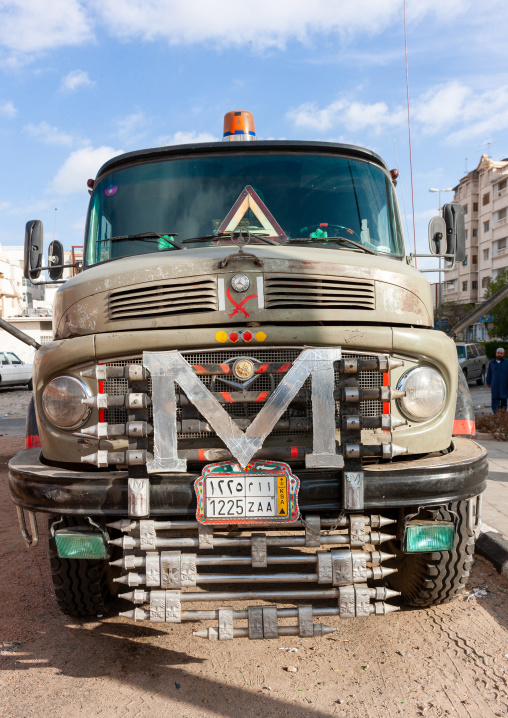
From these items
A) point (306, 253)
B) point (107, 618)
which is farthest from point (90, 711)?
point (306, 253)

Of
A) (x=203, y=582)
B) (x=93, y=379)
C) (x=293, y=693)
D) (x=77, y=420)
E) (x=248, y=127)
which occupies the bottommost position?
(x=293, y=693)

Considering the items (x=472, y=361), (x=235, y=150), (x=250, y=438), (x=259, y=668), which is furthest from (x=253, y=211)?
(x=472, y=361)

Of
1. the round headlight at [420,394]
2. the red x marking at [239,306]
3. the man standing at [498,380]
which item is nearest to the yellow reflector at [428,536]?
the round headlight at [420,394]

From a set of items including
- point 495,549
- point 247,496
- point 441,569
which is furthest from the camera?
point 495,549

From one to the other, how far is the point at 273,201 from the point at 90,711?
10.0 ft

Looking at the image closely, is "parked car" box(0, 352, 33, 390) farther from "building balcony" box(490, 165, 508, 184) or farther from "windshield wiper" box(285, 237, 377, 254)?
"building balcony" box(490, 165, 508, 184)

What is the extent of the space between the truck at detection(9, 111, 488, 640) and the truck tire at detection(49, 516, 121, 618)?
11 mm

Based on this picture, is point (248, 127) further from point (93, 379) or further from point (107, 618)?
point (107, 618)

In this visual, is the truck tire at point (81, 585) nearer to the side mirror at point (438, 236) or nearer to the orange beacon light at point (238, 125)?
the side mirror at point (438, 236)

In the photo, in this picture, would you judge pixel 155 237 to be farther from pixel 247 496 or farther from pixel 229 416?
pixel 247 496

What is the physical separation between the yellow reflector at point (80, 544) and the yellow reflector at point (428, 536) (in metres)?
1.47

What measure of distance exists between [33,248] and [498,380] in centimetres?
1157

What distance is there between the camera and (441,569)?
3395 mm

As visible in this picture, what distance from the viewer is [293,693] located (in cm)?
289
